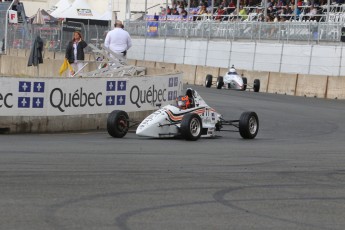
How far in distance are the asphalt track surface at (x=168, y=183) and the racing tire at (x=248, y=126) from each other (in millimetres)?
172

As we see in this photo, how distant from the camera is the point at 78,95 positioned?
17.6 meters

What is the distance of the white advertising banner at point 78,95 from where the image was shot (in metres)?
16.7

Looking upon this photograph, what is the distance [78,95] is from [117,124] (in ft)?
5.63

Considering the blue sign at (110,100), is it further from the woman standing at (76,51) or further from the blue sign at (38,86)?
the woman standing at (76,51)

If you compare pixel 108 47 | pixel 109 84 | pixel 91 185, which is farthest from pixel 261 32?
pixel 91 185

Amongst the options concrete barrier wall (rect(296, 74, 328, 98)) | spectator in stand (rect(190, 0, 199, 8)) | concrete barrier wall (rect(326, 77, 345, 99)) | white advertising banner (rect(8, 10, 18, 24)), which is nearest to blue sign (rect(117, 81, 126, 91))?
concrete barrier wall (rect(326, 77, 345, 99))

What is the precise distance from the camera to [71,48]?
22047mm

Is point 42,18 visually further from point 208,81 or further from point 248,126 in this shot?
point 248,126

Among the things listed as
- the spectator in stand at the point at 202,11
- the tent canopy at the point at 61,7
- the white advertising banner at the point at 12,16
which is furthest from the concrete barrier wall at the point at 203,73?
the tent canopy at the point at 61,7

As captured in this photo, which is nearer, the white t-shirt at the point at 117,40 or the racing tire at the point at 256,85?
the white t-shirt at the point at 117,40

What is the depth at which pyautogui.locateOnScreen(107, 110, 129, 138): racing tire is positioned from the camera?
16.1 meters

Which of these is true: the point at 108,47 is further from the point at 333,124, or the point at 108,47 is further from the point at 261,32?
the point at 261,32

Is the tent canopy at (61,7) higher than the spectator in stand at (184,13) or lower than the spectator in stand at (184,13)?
lower

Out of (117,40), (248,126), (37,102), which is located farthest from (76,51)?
(248,126)
